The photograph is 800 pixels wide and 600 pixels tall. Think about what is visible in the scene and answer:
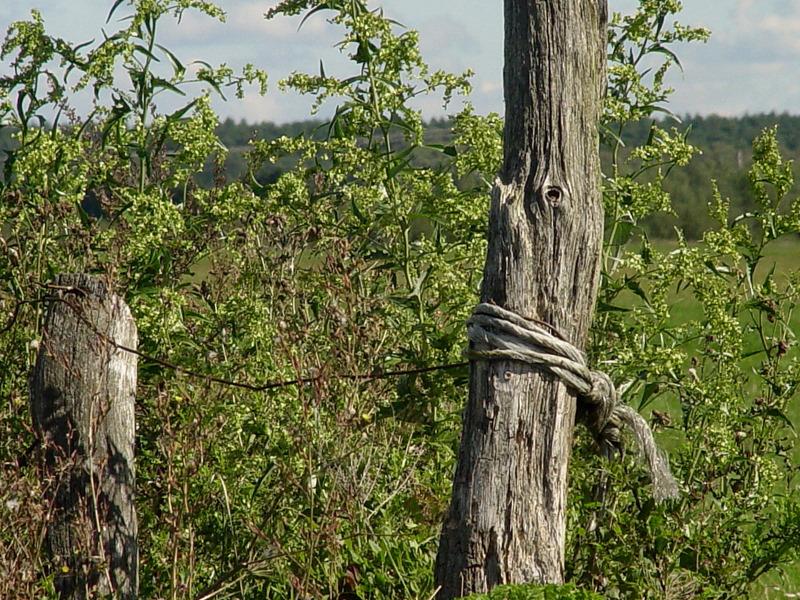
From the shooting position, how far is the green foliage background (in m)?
3.35

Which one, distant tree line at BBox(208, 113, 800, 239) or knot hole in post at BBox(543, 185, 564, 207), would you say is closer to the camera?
knot hole in post at BBox(543, 185, 564, 207)

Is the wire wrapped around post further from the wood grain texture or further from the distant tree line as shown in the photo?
the distant tree line

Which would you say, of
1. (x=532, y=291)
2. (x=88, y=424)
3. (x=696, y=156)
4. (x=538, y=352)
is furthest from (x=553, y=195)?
(x=696, y=156)

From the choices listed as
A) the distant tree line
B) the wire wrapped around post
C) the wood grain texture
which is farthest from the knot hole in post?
the distant tree line

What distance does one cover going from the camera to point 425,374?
4008 millimetres

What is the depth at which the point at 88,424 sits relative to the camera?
3.42 metres

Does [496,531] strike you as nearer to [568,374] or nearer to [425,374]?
[568,374]

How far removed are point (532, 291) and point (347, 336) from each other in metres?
0.61

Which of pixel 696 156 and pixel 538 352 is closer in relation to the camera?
pixel 538 352

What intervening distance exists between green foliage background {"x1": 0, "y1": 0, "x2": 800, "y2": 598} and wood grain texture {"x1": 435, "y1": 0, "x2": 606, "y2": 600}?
0.38 metres

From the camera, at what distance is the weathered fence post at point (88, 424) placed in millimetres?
3369

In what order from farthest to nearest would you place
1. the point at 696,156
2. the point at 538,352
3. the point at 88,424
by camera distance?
the point at 696,156
the point at 88,424
the point at 538,352

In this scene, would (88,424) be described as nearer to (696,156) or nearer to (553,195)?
(553,195)

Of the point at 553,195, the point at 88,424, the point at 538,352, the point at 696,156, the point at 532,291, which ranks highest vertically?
the point at 696,156
